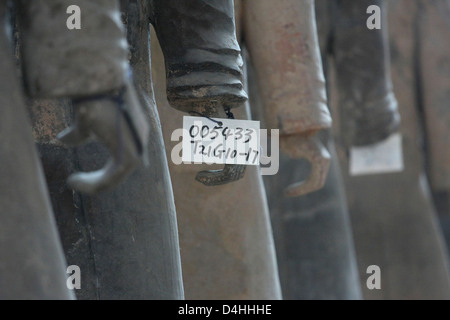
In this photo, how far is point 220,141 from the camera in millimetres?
1987

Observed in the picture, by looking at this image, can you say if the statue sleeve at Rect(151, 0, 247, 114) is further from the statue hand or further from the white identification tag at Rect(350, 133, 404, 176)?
the white identification tag at Rect(350, 133, 404, 176)

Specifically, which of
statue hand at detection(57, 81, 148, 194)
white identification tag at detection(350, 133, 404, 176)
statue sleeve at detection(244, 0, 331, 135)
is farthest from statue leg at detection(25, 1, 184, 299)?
white identification tag at detection(350, 133, 404, 176)

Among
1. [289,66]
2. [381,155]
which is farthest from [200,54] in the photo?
[381,155]

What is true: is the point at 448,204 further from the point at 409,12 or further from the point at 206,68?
the point at 206,68

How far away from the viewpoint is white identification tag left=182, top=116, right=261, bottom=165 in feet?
6.45

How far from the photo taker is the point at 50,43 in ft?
4.89

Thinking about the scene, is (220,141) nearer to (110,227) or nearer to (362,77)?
(110,227)

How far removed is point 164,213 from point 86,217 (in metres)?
0.15

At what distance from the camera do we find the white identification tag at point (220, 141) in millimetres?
1967

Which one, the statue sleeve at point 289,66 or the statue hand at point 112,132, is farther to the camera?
the statue sleeve at point 289,66

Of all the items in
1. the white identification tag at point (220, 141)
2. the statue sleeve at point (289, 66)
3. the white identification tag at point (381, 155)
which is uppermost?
the statue sleeve at point (289, 66)

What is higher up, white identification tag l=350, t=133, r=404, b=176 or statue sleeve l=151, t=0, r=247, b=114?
statue sleeve l=151, t=0, r=247, b=114

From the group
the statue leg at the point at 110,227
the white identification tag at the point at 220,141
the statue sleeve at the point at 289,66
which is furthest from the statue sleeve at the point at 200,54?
the statue sleeve at the point at 289,66

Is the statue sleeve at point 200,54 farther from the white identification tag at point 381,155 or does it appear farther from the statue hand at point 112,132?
the white identification tag at point 381,155
